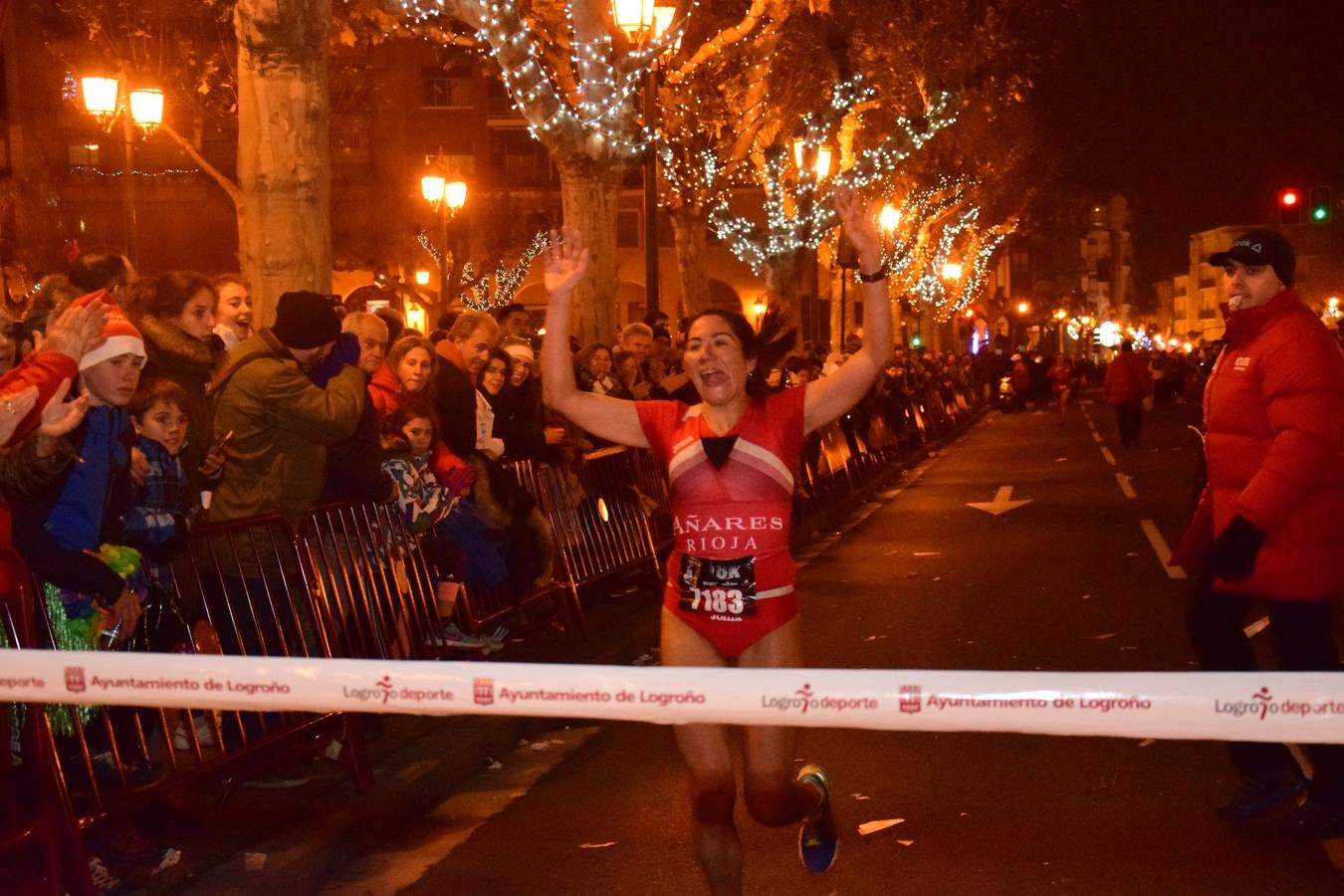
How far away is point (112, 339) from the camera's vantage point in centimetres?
595

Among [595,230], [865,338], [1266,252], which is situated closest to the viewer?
[865,338]

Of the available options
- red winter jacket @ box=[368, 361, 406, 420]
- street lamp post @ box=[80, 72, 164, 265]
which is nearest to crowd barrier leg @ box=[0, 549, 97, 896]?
red winter jacket @ box=[368, 361, 406, 420]

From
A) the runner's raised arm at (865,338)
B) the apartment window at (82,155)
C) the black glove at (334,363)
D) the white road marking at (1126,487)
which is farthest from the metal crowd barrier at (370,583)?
the apartment window at (82,155)

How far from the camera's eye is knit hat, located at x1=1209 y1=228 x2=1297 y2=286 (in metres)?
5.80

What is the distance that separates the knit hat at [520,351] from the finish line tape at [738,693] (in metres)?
6.64

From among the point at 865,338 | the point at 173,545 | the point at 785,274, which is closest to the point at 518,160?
the point at 785,274

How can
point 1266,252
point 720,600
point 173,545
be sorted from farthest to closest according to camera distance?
point 173,545 < point 1266,252 < point 720,600

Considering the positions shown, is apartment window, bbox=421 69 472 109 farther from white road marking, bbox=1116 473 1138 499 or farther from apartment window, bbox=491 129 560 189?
white road marking, bbox=1116 473 1138 499

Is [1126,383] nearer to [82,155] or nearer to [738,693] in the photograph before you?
[738,693]

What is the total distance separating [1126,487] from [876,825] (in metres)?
15.5

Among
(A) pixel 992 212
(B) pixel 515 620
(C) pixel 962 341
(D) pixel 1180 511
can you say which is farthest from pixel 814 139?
(C) pixel 962 341

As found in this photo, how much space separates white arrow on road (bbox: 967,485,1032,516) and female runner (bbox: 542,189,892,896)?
1316 centimetres

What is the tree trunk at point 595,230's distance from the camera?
703 inches

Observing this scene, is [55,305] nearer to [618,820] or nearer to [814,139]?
[618,820]
